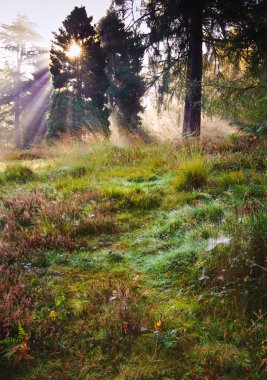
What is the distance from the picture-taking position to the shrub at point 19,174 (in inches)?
340

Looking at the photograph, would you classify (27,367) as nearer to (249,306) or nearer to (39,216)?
(249,306)

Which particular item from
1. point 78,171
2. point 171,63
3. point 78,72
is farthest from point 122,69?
point 78,171

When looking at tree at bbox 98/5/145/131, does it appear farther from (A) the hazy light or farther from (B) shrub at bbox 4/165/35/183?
(B) shrub at bbox 4/165/35/183

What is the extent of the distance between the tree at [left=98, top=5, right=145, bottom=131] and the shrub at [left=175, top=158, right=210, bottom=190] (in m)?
9.74

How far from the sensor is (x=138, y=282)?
3.34 metres

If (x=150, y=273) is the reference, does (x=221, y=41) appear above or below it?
above

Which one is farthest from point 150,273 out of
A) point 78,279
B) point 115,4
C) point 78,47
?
point 78,47

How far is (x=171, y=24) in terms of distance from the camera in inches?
532

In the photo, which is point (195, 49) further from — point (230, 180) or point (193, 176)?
point (230, 180)

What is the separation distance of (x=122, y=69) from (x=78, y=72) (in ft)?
10.2

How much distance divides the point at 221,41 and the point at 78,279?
12854 mm

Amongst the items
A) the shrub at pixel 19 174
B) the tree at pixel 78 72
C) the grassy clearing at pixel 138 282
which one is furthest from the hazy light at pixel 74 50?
the grassy clearing at pixel 138 282

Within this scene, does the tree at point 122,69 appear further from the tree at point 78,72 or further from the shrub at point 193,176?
the shrub at point 193,176

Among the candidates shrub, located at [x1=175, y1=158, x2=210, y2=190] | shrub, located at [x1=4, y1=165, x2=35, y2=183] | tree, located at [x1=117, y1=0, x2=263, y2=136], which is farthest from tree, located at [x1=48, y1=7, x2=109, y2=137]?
shrub, located at [x1=175, y1=158, x2=210, y2=190]
